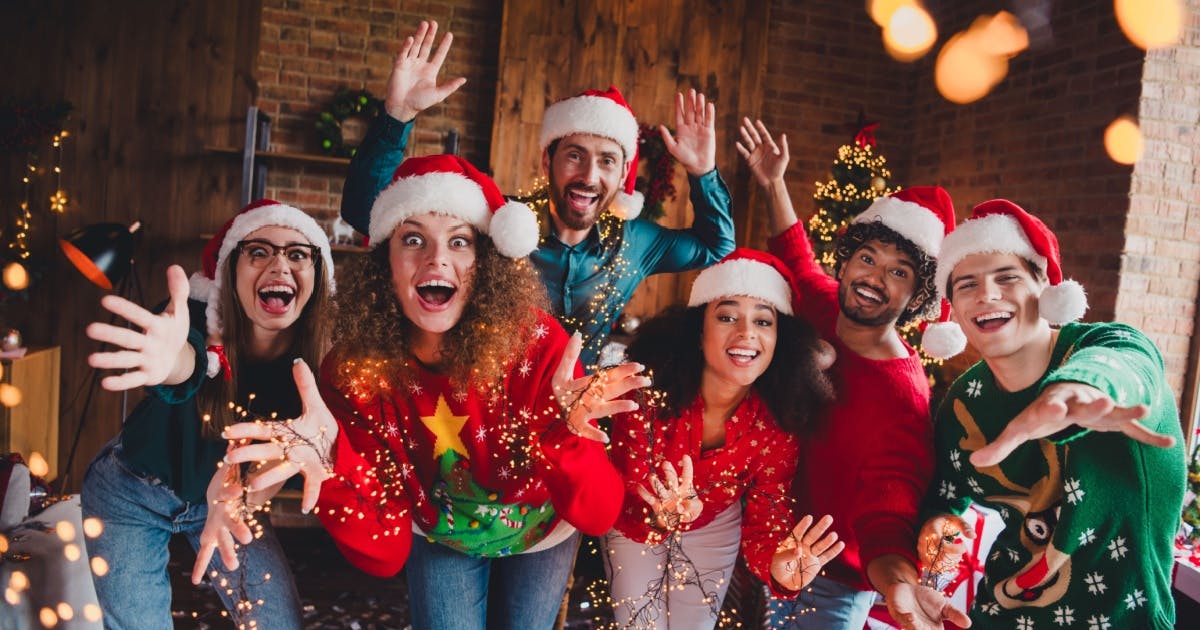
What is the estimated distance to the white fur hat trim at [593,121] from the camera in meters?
2.27

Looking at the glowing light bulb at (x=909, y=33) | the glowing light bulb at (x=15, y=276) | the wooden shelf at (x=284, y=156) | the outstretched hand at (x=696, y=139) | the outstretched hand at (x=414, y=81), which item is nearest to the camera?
the outstretched hand at (x=414, y=81)

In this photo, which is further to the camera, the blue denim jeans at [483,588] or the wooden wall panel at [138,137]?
the wooden wall panel at [138,137]

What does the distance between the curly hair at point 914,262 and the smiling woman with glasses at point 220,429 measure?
1337 mm

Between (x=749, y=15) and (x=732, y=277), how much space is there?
3.18m

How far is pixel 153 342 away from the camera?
1380 mm

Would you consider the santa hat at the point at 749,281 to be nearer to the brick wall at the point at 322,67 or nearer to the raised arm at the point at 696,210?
the raised arm at the point at 696,210

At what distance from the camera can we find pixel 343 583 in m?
3.35

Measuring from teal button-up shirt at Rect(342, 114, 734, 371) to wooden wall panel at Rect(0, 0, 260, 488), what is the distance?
2.30m

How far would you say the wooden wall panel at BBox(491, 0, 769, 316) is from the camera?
4.25 meters

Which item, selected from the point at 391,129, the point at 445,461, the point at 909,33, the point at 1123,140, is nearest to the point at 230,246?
the point at 391,129

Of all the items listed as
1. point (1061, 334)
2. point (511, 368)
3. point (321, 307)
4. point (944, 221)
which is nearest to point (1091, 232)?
point (944, 221)

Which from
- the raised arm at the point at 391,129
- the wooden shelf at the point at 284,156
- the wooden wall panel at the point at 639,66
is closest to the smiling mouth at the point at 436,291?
the raised arm at the point at 391,129

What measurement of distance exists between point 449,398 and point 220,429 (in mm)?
557

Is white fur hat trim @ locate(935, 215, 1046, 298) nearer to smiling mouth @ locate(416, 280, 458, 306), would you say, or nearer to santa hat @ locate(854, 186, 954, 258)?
santa hat @ locate(854, 186, 954, 258)
